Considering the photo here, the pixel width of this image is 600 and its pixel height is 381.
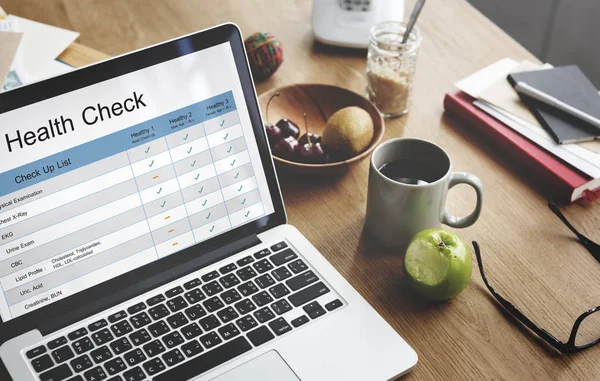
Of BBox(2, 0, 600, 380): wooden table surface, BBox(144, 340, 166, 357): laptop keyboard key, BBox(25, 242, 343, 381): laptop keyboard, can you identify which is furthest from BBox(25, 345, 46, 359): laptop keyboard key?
BBox(2, 0, 600, 380): wooden table surface

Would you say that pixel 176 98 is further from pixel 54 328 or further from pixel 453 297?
pixel 453 297

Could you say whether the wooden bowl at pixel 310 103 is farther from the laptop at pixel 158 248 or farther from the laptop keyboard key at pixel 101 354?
the laptop keyboard key at pixel 101 354

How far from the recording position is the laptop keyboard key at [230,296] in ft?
2.41

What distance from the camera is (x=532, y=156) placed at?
37.5 inches

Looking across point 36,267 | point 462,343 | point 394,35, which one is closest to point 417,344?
point 462,343

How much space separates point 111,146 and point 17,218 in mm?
130

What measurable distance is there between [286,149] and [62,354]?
0.43 meters

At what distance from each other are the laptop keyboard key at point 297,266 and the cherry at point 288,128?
27 cm

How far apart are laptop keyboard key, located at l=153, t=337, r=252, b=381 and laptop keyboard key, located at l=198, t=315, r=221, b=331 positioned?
0.03 meters

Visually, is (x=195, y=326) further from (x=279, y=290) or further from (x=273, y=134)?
(x=273, y=134)

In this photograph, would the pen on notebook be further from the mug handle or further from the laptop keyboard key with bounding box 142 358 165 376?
the laptop keyboard key with bounding box 142 358 165 376

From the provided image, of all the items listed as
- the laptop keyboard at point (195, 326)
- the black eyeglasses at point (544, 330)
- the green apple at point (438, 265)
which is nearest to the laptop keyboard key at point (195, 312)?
the laptop keyboard at point (195, 326)

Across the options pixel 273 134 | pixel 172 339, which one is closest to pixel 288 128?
pixel 273 134

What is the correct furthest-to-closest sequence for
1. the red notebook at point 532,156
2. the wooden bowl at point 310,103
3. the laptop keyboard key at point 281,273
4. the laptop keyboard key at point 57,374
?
the wooden bowl at point 310,103 < the red notebook at point 532,156 < the laptop keyboard key at point 281,273 < the laptop keyboard key at point 57,374
